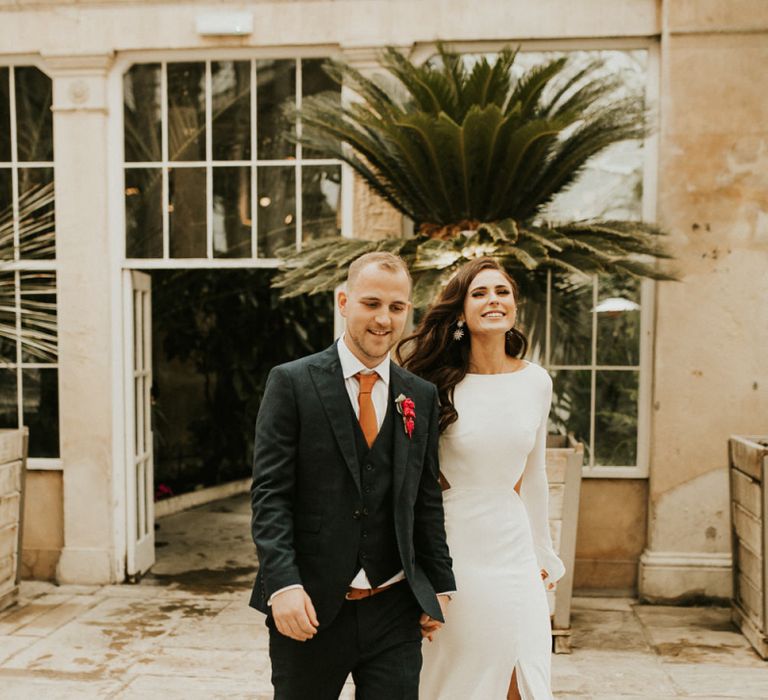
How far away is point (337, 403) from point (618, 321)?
11.4 feet

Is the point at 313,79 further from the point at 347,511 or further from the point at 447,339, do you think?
the point at 347,511

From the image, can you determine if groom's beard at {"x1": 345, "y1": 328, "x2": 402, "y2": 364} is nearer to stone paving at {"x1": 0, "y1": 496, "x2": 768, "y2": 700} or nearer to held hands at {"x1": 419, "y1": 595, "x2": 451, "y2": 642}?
held hands at {"x1": 419, "y1": 595, "x2": 451, "y2": 642}

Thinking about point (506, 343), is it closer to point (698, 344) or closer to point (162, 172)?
point (698, 344)

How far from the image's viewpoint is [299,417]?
2.12 metres

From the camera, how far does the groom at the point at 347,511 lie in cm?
207

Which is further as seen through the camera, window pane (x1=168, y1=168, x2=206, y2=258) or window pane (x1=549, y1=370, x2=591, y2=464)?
window pane (x1=168, y1=168, x2=206, y2=258)

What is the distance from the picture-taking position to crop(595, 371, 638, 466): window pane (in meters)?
5.23

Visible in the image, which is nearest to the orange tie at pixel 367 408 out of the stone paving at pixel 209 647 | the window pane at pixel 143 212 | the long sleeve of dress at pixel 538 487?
the long sleeve of dress at pixel 538 487

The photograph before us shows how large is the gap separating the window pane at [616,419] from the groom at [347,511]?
3228 mm

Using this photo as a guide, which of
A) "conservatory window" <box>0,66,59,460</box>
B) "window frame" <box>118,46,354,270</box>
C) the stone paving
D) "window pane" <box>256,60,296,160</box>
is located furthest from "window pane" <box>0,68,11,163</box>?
the stone paving

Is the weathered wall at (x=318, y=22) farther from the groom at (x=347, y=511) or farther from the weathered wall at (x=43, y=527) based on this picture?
the groom at (x=347, y=511)

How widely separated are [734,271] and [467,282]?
9.61 ft

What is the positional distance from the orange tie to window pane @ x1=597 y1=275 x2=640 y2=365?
3.30 meters

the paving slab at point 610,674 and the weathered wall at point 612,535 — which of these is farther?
the weathered wall at point 612,535
